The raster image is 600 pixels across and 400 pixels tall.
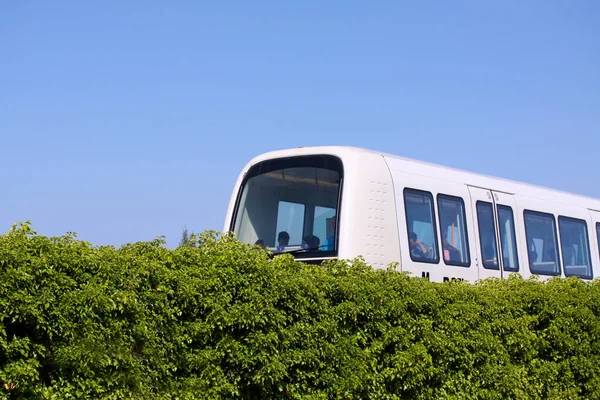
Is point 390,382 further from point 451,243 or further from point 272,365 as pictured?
point 451,243

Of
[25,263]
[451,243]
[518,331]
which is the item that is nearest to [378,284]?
[518,331]

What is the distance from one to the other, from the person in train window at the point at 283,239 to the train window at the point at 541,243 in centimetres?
503

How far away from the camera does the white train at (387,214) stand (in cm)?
1146

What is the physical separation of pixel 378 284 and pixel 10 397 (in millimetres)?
4116

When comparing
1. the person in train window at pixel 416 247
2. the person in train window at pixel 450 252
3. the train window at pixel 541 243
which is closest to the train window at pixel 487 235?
the person in train window at pixel 450 252

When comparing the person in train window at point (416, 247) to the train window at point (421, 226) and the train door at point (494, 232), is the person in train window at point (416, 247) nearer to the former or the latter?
the train window at point (421, 226)

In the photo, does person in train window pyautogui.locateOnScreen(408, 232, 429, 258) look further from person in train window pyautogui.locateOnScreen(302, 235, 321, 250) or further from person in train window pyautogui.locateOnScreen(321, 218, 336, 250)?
person in train window pyautogui.locateOnScreen(302, 235, 321, 250)

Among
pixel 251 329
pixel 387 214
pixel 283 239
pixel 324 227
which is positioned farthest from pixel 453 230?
pixel 251 329

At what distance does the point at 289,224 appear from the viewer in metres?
12.4

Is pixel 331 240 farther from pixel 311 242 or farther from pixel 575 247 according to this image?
pixel 575 247

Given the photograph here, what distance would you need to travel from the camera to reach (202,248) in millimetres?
7180

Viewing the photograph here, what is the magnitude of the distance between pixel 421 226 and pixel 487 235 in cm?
189

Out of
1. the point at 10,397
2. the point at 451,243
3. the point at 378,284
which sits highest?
the point at 451,243

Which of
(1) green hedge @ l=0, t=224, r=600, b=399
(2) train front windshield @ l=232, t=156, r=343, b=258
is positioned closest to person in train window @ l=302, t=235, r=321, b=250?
(2) train front windshield @ l=232, t=156, r=343, b=258
